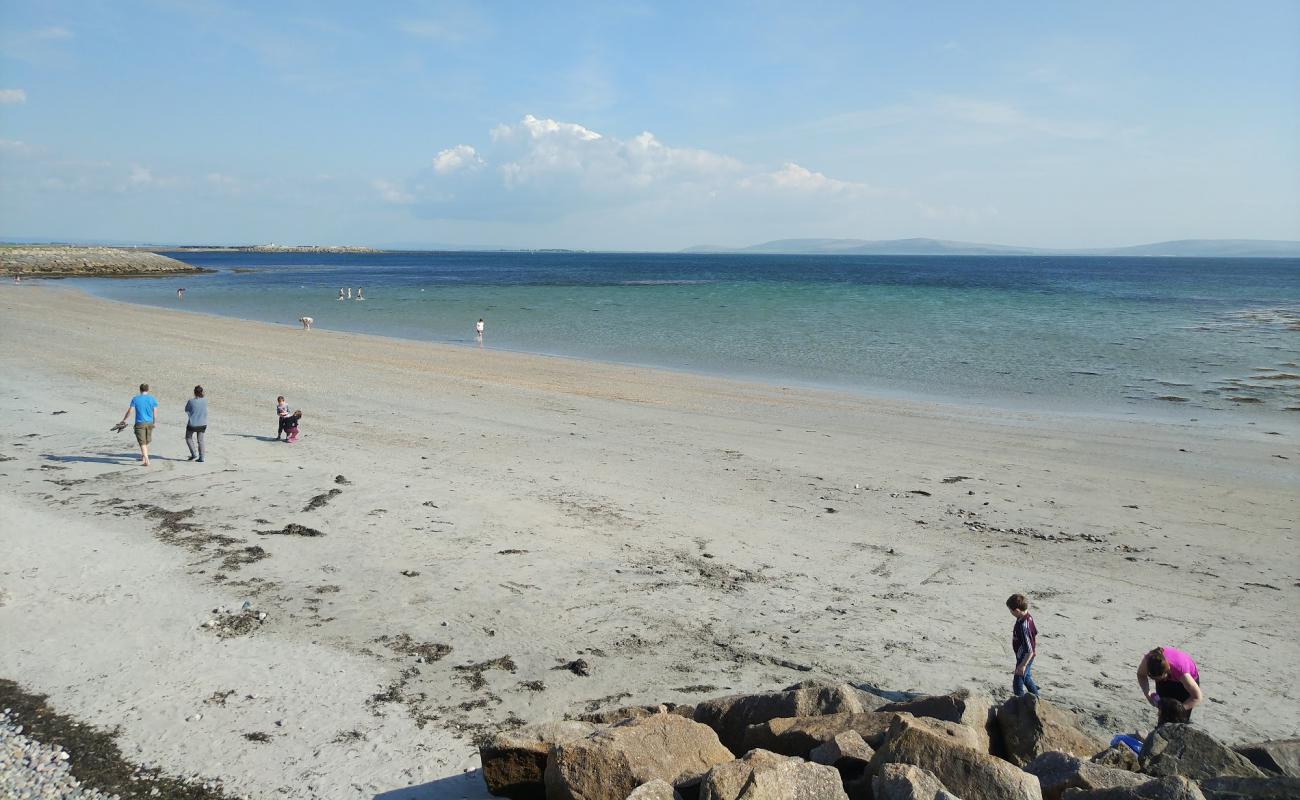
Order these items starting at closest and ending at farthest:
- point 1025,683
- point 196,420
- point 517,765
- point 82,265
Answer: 1. point 517,765
2. point 1025,683
3. point 196,420
4. point 82,265

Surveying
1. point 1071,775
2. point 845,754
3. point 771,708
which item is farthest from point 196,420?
point 1071,775

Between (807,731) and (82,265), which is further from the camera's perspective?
(82,265)

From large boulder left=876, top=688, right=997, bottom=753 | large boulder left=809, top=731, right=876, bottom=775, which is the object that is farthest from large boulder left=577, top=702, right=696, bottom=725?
large boulder left=876, top=688, right=997, bottom=753

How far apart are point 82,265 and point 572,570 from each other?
95288mm

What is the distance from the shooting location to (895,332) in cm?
4366

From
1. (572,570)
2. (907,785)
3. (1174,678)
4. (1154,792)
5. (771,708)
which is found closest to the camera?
(1154,792)

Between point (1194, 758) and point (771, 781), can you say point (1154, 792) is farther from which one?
point (771, 781)

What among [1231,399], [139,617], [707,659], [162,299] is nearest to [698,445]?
[707,659]

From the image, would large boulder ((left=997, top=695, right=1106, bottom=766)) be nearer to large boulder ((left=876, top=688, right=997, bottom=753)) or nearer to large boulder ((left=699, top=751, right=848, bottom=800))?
large boulder ((left=876, top=688, right=997, bottom=753))

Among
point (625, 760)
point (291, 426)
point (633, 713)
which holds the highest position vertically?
point (291, 426)

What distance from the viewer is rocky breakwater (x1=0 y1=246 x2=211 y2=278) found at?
77562mm

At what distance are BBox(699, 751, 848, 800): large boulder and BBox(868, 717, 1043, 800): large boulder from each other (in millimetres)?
411

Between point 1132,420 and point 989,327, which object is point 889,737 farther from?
point 989,327

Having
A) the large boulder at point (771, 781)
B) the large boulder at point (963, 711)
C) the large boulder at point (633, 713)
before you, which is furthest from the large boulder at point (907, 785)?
the large boulder at point (633, 713)
